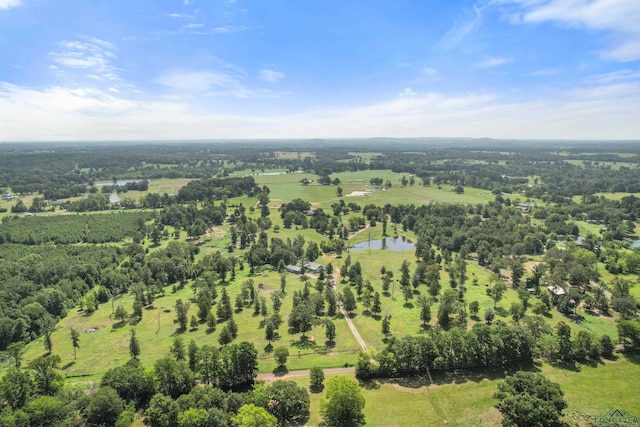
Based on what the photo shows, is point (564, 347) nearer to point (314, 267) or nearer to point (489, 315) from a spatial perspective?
point (489, 315)

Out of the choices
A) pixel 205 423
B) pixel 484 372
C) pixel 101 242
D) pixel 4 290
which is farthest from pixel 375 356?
pixel 101 242

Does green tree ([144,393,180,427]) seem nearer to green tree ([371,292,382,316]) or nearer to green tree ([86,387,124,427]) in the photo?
green tree ([86,387,124,427])

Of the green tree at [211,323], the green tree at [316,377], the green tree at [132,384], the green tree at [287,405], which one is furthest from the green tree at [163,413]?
the green tree at [211,323]

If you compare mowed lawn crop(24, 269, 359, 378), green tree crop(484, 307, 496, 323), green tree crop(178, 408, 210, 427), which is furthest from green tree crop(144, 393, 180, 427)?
green tree crop(484, 307, 496, 323)

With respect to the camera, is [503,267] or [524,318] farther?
[503,267]

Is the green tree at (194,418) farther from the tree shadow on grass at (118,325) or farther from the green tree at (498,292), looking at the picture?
the green tree at (498,292)

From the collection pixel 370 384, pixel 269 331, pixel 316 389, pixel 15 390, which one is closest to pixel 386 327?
pixel 370 384

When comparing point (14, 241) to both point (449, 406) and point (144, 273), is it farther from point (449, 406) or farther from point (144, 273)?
point (449, 406)
